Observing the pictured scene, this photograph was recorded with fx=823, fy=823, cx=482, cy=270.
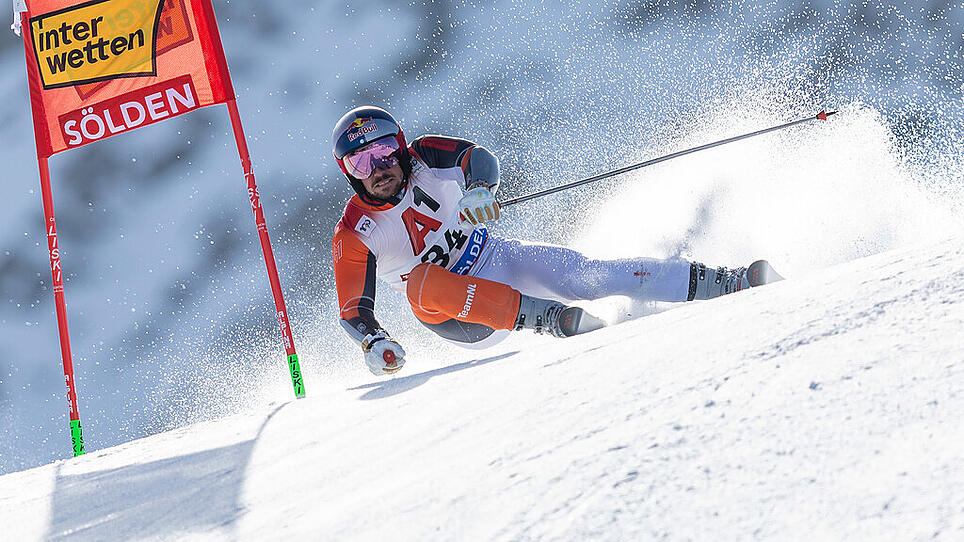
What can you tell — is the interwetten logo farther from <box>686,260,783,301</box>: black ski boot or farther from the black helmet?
<box>686,260,783,301</box>: black ski boot

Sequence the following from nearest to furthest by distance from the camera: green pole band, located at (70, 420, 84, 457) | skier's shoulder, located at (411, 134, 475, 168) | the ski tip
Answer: the ski tip < skier's shoulder, located at (411, 134, 475, 168) < green pole band, located at (70, 420, 84, 457)

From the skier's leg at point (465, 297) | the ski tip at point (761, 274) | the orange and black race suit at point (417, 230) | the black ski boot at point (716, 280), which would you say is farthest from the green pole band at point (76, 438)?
the ski tip at point (761, 274)

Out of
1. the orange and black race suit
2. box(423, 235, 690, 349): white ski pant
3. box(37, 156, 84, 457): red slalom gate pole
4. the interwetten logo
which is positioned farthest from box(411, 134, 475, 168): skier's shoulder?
box(37, 156, 84, 457): red slalom gate pole

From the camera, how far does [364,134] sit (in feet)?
11.1

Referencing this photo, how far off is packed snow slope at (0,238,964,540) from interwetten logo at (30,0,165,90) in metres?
2.66

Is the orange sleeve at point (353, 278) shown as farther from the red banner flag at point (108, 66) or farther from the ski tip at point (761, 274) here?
the ski tip at point (761, 274)

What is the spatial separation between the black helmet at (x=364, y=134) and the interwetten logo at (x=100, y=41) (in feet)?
4.48

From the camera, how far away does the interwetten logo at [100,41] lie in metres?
4.14

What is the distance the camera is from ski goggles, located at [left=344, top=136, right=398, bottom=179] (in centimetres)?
339

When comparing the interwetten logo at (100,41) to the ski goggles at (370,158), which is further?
the interwetten logo at (100,41)

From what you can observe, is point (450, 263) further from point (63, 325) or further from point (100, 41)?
point (100, 41)

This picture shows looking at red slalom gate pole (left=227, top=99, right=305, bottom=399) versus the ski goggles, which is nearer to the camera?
the ski goggles

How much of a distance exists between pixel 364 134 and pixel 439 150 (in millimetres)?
351

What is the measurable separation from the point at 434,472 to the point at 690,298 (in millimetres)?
2032
